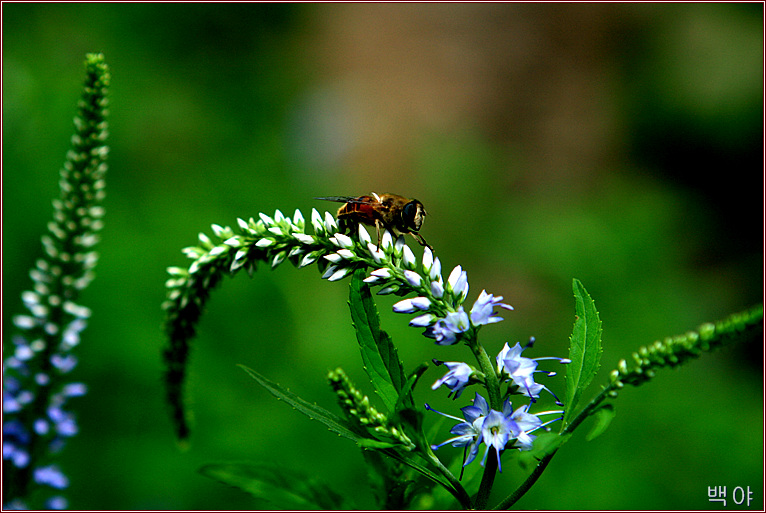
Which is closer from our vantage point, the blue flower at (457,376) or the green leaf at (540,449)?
the green leaf at (540,449)

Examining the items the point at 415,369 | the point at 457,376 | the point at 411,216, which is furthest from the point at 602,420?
Result: the point at 411,216

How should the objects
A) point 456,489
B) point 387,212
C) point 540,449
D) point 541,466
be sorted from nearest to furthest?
point 540,449 → point 541,466 → point 456,489 → point 387,212

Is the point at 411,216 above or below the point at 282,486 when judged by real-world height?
above

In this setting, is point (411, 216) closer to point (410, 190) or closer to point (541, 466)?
point (541, 466)

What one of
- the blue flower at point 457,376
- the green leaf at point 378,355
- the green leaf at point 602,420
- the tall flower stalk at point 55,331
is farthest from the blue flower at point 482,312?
the tall flower stalk at point 55,331

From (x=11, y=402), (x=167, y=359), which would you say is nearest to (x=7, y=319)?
(x=11, y=402)

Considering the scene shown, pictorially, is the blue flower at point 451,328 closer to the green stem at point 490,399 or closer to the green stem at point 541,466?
the green stem at point 490,399

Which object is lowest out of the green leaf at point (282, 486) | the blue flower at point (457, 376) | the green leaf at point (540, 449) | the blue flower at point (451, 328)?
the green leaf at point (282, 486)
